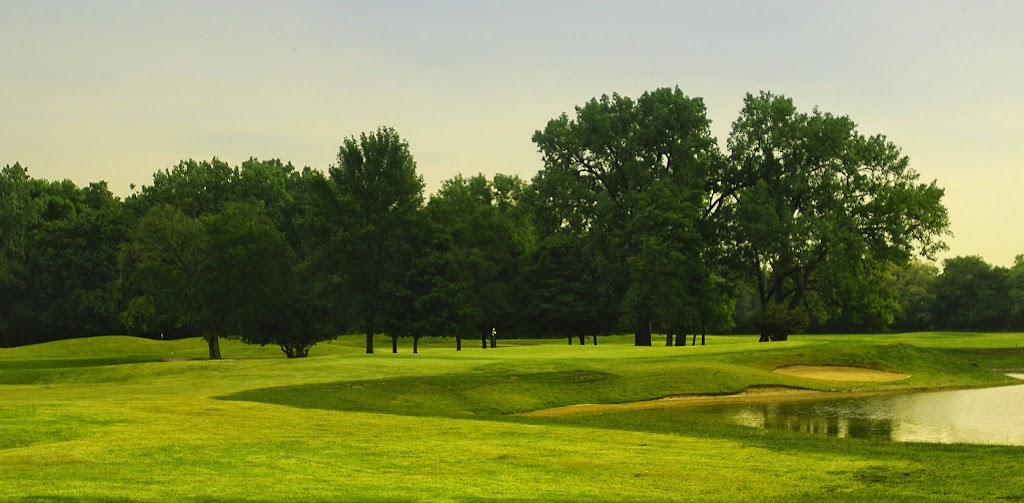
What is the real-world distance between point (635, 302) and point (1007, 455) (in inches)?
1907

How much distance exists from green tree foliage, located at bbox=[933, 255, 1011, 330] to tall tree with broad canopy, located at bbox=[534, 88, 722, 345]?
59.9 meters

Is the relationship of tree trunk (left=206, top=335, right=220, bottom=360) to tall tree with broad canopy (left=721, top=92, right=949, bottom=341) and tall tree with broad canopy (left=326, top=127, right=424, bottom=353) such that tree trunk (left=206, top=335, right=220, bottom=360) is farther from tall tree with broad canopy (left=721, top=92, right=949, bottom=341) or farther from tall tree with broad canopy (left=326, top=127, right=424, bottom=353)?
tall tree with broad canopy (left=721, top=92, right=949, bottom=341)

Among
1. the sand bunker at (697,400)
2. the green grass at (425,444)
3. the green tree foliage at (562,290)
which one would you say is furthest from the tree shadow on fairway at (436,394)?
the green tree foliage at (562,290)

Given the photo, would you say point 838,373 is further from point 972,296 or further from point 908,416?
point 972,296

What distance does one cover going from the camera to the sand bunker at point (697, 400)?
37000 millimetres

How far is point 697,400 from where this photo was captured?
132 feet

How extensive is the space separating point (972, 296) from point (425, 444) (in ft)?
375

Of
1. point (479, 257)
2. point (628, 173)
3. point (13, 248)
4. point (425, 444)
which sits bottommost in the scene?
point (425, 444)

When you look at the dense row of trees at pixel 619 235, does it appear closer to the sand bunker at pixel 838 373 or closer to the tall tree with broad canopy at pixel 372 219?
the tall tree with broad canopy at pixel 372 219

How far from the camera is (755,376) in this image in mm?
45156

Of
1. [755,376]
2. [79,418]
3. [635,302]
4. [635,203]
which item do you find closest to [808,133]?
[635,203]

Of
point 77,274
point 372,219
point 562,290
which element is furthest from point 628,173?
point 77,274

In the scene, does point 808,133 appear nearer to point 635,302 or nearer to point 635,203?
point 635,203

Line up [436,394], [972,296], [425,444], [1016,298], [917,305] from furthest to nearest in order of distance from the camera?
1. [917,305]
2. [972,296]
3. [1016,298]
4. [436,394]
5. [425,444]
